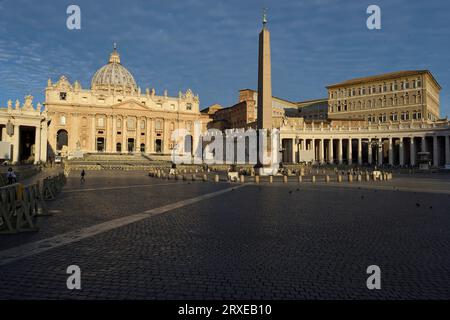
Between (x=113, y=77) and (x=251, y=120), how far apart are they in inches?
1937

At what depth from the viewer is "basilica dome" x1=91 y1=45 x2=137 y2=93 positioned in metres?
109

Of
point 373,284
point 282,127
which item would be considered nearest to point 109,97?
point 282,127

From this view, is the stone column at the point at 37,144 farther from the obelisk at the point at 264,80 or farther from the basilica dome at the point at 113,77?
the basilica dome at the point at 113,77

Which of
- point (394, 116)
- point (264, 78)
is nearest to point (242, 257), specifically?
point (264, 78)

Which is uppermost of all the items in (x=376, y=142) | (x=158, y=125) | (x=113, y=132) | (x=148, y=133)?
(x=158, y=125)

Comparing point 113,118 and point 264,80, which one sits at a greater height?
point 113,118

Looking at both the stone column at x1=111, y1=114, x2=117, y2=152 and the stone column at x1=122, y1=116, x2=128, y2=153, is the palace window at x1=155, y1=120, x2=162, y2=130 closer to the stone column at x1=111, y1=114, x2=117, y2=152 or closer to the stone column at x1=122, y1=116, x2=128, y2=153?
the stone column at x1=122, y1=116, x2=128, y2=153

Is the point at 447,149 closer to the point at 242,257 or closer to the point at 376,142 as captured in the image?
the point at 376,142

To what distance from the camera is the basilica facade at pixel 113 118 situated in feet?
292

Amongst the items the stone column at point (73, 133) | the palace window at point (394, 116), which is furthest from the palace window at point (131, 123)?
the palace window at point (394, 116)

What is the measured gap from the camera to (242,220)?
1073cm

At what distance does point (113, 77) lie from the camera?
112m

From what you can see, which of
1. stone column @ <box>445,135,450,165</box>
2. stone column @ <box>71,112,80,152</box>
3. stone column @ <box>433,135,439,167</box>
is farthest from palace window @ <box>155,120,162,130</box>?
stone column @ <box>445,135,450,165</box>
